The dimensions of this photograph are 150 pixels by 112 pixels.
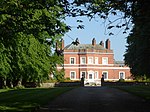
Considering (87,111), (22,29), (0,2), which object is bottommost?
(87,111)

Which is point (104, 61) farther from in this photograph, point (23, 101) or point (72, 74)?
point (23, 101)

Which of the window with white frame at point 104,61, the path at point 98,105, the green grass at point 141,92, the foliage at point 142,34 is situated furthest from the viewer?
the window with white frame at point 104,61

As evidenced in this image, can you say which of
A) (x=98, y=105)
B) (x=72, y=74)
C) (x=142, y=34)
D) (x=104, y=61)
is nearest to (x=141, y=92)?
(x=142, y=34)

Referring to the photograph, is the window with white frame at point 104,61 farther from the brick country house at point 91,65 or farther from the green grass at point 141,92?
the green grass at point 141,92

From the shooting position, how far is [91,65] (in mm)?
106312

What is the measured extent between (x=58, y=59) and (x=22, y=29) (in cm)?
4760

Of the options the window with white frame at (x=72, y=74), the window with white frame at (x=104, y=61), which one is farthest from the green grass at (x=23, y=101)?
the window with white frame at (x=104, y=61)

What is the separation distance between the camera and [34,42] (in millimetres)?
47812

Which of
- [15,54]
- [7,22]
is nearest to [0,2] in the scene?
[7,22]

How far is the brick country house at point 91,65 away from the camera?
4178 inches

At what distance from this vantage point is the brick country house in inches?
4178

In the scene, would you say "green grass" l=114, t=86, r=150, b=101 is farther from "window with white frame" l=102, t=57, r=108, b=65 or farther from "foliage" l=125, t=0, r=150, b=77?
"window with white frame" l=102, t=57, r=108, b=65

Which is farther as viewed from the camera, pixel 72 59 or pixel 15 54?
pixel 72 59

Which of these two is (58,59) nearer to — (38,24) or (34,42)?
(34,42)
